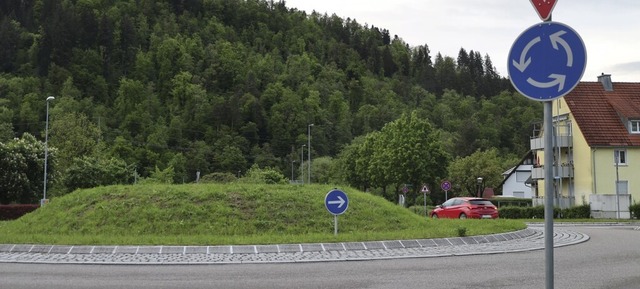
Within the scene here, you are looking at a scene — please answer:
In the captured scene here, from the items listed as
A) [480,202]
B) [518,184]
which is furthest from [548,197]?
[518,184]

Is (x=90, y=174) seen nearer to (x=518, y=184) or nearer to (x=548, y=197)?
(x=518, y=184)

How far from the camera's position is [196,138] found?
132m

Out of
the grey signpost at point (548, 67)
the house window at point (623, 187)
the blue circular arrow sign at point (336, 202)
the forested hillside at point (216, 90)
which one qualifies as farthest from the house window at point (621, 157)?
the grey signpost at point (548, 67)

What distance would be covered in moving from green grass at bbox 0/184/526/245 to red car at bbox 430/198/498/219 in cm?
977

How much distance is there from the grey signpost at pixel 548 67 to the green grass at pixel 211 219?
1334 centimetres

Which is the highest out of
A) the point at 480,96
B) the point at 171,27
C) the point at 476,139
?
the point at 171,27

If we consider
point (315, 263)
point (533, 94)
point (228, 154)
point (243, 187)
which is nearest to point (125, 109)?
point (228, 154)

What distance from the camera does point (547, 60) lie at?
205 inches

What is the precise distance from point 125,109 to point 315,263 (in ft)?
A: 416

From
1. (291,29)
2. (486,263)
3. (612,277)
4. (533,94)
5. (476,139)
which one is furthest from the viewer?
(291,29)

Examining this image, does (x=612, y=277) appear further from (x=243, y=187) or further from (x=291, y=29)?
(x=291, y=29)

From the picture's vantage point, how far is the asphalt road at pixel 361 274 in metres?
11.1

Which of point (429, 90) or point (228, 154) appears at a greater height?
point (429, 90)

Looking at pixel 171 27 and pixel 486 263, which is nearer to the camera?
pixel 486 263
